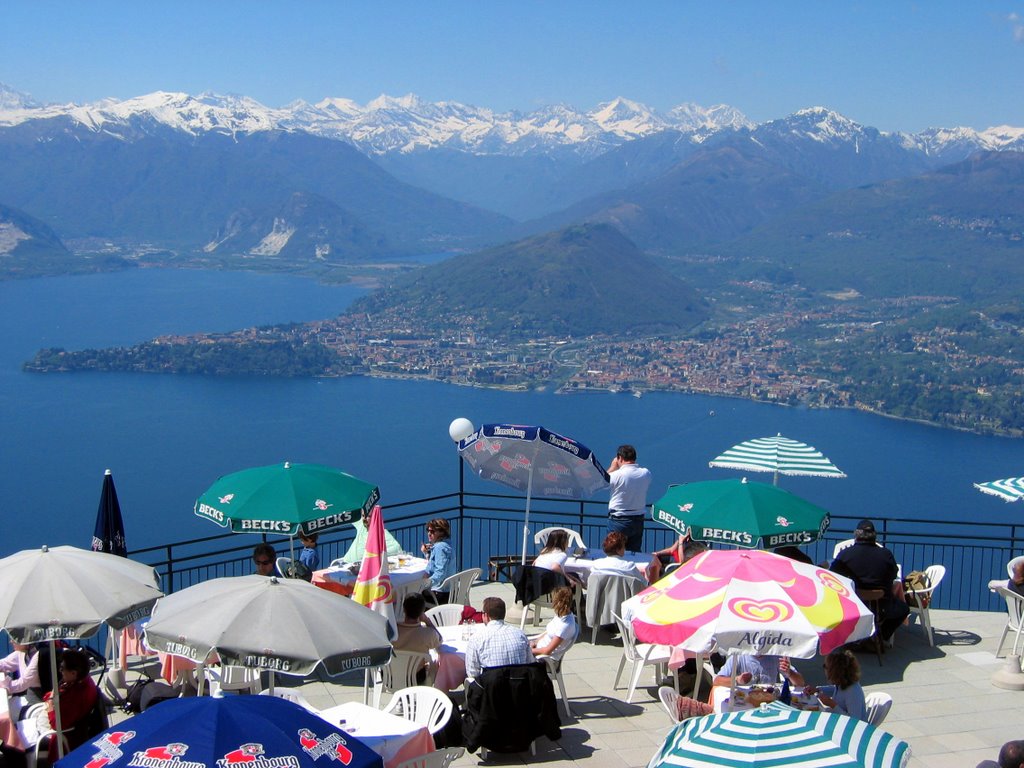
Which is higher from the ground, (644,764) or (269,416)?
(644,764)

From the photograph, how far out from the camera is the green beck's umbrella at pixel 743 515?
8578 mm

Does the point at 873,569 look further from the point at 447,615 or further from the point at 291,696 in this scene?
the point at 291,696

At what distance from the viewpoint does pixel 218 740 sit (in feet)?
13.5

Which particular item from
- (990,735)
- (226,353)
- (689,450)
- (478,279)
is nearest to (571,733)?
(990,735)

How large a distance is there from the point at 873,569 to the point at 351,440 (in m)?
79.0

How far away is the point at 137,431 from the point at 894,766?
298ft

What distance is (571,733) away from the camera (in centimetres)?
717

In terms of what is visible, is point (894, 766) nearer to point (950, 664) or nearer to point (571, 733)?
point (571, 733)

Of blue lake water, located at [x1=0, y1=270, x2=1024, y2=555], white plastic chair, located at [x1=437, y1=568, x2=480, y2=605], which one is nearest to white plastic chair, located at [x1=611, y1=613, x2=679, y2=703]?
white plastic chair, located at [x1=437, y1=568, x2=480, y2=605]

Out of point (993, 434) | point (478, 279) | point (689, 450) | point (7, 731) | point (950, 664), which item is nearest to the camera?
point (7, 731)

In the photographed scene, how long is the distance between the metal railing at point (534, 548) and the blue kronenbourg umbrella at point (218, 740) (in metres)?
3.65

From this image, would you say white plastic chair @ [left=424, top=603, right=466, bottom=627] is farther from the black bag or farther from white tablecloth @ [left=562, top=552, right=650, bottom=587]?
the black bag

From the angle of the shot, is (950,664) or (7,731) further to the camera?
(950,664)

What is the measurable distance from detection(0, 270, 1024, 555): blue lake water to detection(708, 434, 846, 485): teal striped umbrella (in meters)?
42.7
